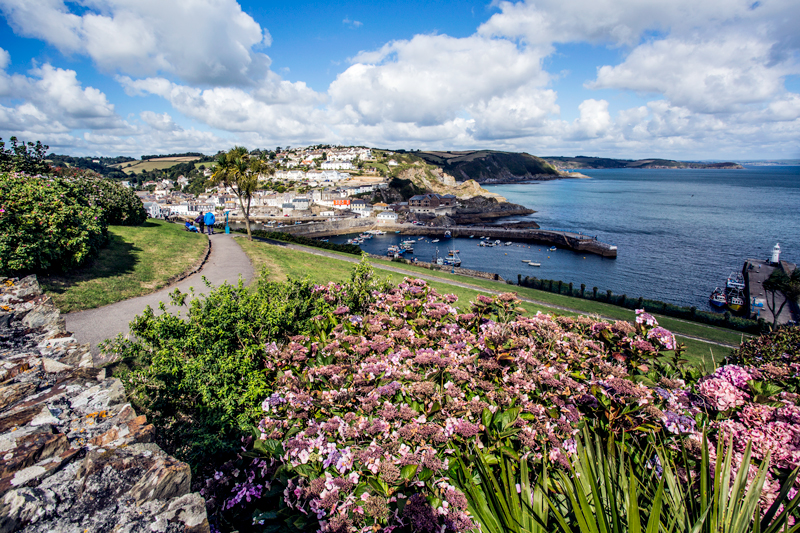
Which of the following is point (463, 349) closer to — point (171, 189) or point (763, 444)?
point (763, 444)

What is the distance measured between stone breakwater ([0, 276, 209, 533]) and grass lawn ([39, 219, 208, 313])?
22.6ft

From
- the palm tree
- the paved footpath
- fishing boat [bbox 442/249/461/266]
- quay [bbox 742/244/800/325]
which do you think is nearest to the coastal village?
fishing boat [bbox 442/249/461/266]

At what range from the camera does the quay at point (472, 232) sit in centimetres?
6719

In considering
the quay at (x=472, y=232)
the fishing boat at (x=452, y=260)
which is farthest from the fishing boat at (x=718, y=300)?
the fishing boat at (x=452, y=260)

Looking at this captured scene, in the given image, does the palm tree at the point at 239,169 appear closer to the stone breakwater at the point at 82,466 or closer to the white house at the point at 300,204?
the stone breakwater at the point at 82,466

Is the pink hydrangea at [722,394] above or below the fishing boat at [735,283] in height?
above

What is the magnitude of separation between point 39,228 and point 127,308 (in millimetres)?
2848

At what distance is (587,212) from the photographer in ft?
382

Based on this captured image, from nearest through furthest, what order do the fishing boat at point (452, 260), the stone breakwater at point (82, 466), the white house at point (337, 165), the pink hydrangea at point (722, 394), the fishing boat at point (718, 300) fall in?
the stone breakwater at point (82, 466)
the pink hydrangea at point (722, 394)
the fishing boat at point (718, 300)
the fishing boat at point (452, 260)
the white house at point (337, 165)

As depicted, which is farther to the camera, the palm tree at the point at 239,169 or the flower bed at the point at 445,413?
the palm tree at the point at 239,169

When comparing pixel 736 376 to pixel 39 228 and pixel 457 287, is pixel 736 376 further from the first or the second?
pixel 457 287

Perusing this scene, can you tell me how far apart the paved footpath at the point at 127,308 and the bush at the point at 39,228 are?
1.69 m

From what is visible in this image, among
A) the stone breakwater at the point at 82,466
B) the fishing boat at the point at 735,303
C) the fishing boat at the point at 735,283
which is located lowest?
the fishing boat at the point at 735,303

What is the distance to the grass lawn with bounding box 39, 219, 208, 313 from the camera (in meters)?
9.73
